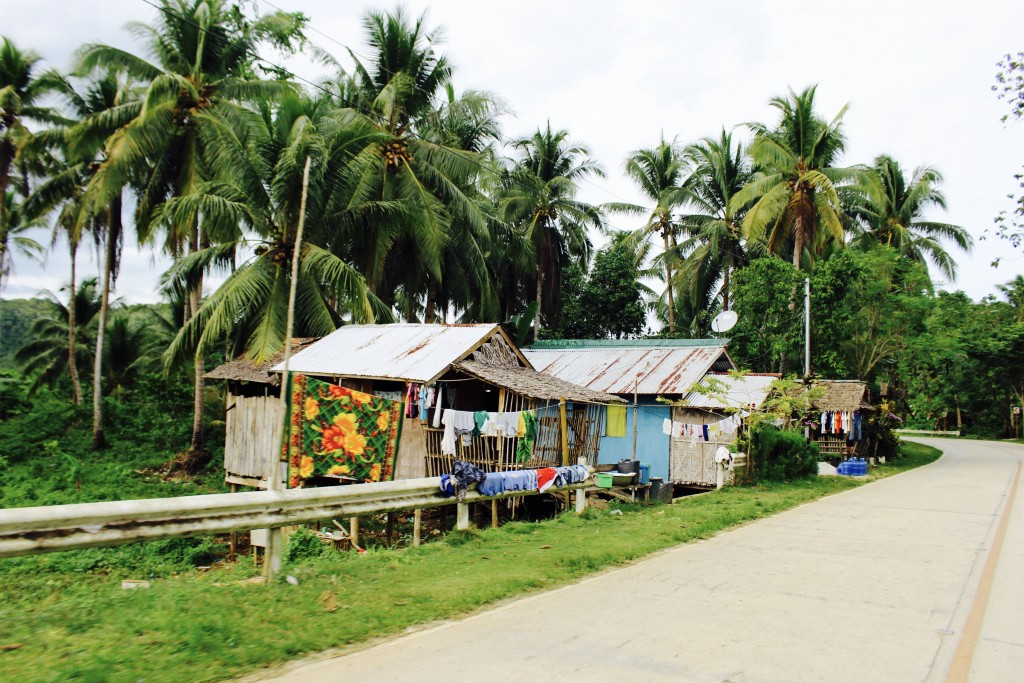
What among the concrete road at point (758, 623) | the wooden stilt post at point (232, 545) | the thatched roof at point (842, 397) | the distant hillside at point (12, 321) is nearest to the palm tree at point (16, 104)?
the wooden stilt post at point (232, 545)

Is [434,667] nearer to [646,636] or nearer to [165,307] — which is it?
[646,636]

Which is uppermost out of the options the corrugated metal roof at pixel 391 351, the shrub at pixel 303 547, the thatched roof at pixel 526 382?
the corrugated metal roof at pixel 391 351

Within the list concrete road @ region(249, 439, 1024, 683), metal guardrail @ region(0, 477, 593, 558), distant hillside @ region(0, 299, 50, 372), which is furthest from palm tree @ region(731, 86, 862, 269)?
distant hillside @ region(0, 299, 50, 372)

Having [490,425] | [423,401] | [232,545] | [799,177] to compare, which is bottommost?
[232,545]

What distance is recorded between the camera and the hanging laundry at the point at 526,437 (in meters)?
15.1

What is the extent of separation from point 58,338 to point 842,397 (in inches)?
1323

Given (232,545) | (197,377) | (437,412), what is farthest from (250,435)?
(437,412)

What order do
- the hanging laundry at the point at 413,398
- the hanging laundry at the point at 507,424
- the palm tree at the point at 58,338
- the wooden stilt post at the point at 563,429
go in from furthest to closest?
the palm tree at the point at 58,338
the wooden stilt post at the point at 563,429
the hanging laundry at the point at 413,398
the hanging laundry at the point at 507,424

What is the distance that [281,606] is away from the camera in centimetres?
618

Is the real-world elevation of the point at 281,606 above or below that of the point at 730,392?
below

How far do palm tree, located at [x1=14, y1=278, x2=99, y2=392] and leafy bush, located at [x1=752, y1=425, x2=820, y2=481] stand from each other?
28876mm

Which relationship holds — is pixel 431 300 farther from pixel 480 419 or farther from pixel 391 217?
pixel 480 419

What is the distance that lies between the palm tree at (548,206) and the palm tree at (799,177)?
309 inches

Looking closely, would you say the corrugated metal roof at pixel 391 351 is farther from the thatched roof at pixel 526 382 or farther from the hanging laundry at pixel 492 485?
the hanging laundry at pixel 492 485
